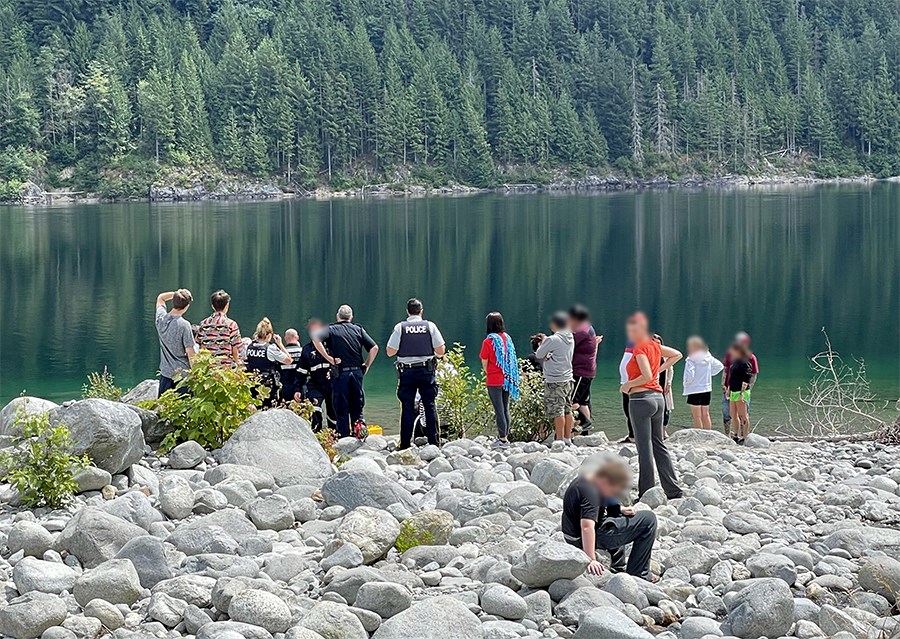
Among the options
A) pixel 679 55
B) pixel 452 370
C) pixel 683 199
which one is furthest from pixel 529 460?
pixel 679 55

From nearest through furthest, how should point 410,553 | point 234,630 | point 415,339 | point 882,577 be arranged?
point 234,630 < point 882,577 < point 410,553 < point 415,339

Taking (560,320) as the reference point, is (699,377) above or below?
below

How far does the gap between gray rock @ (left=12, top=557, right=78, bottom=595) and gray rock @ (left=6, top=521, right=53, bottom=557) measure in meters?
0.60

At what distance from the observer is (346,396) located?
51.1 ft

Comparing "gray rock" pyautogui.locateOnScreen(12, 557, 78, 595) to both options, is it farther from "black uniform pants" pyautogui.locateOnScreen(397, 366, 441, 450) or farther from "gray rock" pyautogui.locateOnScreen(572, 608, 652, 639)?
"black uniform pants" pyautogui.locateOnScreen(397, 366, 441, 450)

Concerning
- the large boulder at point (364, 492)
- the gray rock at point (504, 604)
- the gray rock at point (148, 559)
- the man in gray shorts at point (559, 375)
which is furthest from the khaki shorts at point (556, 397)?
the gray rock at point (148, 559)

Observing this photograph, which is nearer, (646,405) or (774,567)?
(774,567)

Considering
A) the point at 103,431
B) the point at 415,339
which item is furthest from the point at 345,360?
the point at 103,431

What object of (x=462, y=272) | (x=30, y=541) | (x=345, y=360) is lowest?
(x=462, y=272)

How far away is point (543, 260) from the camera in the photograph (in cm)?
5753

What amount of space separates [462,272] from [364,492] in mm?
42409

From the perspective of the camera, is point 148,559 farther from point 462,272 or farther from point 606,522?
point 462,272

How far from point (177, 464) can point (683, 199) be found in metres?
108

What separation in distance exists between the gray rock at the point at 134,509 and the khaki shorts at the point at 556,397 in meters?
6.10
